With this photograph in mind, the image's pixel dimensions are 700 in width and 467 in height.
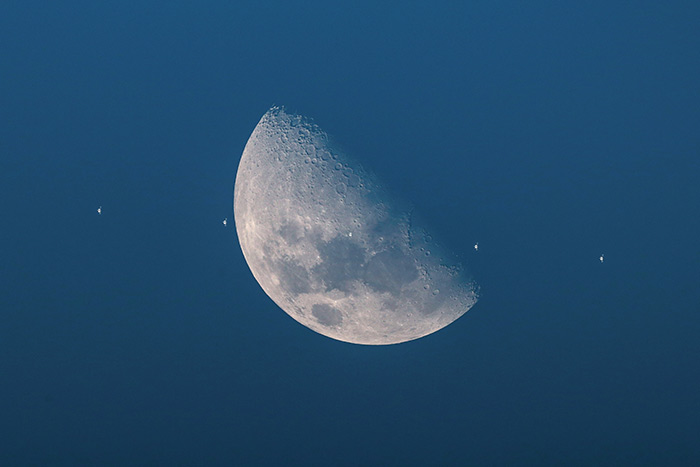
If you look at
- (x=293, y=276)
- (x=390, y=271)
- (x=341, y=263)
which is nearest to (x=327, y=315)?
(x=293, y=276)

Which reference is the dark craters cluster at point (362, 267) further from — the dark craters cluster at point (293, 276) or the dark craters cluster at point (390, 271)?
the dark craters cluster at point (293, 276)

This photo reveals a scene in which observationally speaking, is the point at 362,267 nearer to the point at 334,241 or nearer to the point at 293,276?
the point at 334,241

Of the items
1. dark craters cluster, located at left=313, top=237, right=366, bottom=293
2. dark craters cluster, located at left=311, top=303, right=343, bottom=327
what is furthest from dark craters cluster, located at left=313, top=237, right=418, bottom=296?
dark craters cluster, located at left=311, top=303, right=343, bottom=327

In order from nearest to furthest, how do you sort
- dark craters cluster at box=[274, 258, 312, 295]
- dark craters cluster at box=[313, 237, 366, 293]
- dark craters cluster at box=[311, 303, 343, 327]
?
dark craters cluster at box=[313, 237, 366, 293] < dark craters cluster at box=[274, 258, 312, 295] < dark craters cluster at box=[311, 303, 343, 327]

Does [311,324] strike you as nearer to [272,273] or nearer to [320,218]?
[272,273]

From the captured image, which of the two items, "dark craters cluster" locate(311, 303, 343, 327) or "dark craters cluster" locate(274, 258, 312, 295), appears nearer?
"dark craters cluster" locate(274, 258, 312, 295)

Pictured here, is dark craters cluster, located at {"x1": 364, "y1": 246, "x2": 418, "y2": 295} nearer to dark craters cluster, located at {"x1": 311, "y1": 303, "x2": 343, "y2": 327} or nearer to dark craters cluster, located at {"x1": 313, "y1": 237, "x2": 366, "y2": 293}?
dark craters cluster, located at {"x1": 313, "y1": 237, "x2": 366, "y2": 293}

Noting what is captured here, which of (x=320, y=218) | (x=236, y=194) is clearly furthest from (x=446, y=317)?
(x=236, y=194)

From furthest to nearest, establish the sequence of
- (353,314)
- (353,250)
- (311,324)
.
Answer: (311,324) < (353,314) < (353,250)

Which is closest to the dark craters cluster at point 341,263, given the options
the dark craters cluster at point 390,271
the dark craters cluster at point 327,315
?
the dark craters cluster at point 390,271
